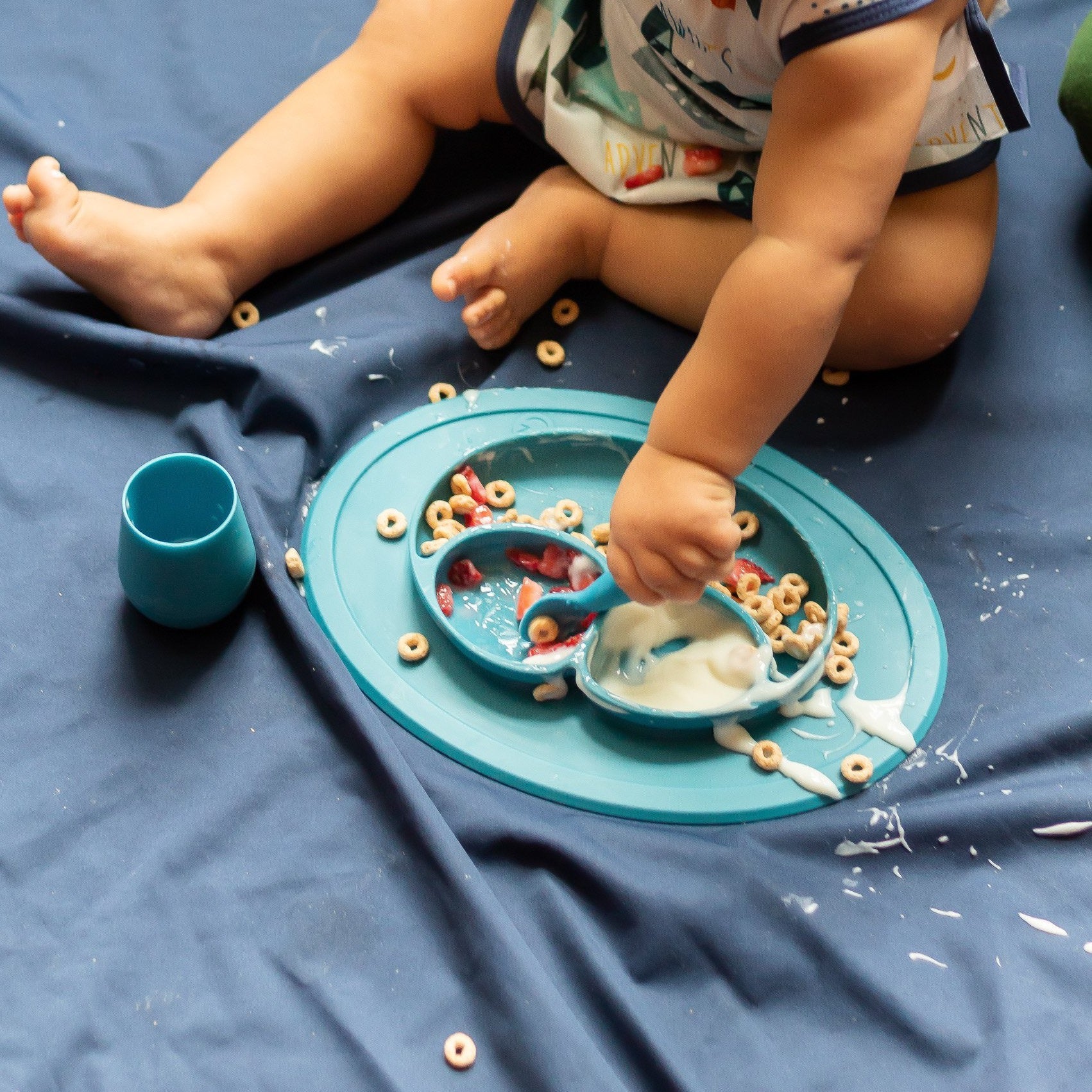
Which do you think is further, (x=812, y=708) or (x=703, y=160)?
(x=703, y=160)

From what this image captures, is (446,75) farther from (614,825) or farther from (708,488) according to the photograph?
(614,825)

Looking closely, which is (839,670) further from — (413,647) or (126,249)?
(126,249)

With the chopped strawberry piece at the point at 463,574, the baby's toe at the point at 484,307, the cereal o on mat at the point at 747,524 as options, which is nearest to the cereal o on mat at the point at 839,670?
the cereal o on mat at the point at 747,524

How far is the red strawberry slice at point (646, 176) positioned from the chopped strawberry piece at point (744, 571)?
0.94ft

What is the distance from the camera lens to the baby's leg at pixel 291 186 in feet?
2.41

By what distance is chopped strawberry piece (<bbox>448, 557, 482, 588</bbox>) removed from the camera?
708 millimetres

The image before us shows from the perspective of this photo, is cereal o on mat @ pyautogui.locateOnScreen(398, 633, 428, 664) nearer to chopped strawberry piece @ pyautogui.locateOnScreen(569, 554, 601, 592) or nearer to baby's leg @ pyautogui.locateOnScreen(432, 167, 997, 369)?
chopped strawberry piece @ pyautogui.locateOnScreen(569, 554, 601, 592)

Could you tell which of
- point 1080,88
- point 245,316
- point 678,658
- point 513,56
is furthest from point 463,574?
point 1080,88

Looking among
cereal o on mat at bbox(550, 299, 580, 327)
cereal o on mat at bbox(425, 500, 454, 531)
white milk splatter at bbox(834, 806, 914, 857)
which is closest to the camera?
white milk splatter at bbox(834, 806, 914, 857)

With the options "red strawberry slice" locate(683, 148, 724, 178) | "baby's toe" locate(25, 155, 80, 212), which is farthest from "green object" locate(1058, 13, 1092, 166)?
"baby's toe" locate(25, 155, 80, 212)

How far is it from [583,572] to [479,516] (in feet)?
0.28

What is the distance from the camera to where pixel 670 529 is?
0.58 m

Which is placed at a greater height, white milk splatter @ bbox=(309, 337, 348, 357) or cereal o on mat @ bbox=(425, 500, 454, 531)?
white milk splatter @ bbox=(309, 337, 348, 357)

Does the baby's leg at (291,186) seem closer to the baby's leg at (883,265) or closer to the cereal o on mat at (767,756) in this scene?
the baby's leg at (883,265)
